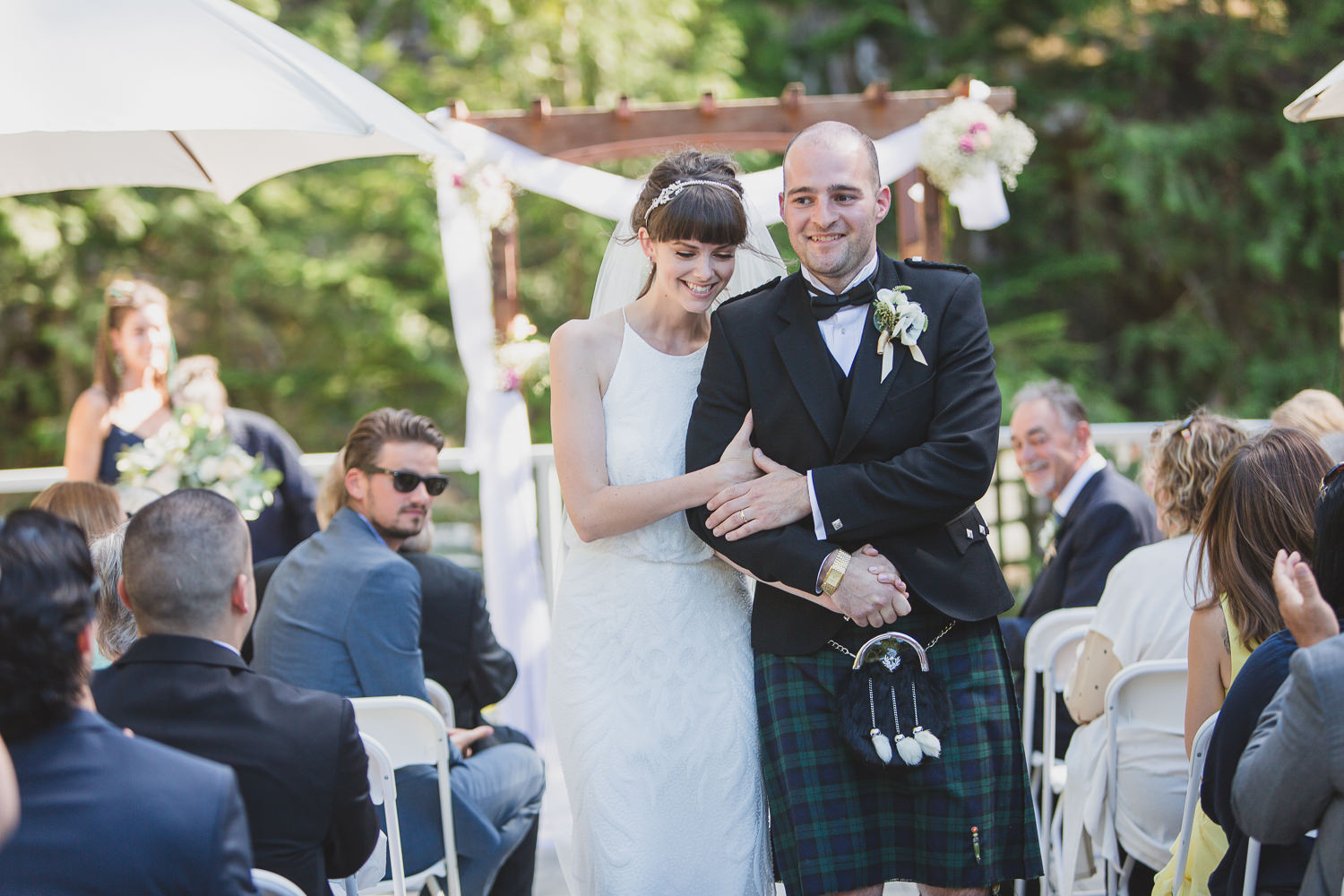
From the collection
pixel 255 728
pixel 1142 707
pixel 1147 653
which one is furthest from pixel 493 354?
pixel 255 728

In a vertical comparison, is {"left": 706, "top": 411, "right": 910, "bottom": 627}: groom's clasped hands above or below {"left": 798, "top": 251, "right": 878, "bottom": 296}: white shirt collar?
below

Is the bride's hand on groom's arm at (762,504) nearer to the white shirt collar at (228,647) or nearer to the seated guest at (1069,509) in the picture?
the white shirt collar at (228,647)

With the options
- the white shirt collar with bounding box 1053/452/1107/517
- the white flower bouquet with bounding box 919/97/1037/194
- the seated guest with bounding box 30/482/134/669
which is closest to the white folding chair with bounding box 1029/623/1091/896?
the white shirt collar with bounding box 1053/452/1107/517

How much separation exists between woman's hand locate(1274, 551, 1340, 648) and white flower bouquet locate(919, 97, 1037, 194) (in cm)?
433

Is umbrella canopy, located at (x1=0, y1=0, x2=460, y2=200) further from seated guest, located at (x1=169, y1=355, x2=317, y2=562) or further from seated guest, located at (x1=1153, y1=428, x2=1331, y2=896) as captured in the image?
seated guest, located at (x1=169, y1=355, x2=317, y2=562)

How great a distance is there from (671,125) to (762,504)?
4.20 meters

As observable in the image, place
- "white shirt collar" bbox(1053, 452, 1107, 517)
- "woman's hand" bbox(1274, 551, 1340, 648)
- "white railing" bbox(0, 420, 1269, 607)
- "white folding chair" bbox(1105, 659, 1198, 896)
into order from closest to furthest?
"woman's hand" bbox(1274, 551, 1340, 648)
"white folding chair" bbox(1105, 659, 1198, 896)
"white shirt collar" bbox(1053, 452, 1107, 517)
"white railing" bbox(0, 420, 1269, 607)

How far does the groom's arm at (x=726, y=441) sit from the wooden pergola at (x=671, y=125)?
12.1ft

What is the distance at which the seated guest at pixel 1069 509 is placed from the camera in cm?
414

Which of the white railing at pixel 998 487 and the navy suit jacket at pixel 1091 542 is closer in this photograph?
the navy suit jacket at pixel 1091 542

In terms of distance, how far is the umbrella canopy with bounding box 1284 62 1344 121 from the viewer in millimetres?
3090

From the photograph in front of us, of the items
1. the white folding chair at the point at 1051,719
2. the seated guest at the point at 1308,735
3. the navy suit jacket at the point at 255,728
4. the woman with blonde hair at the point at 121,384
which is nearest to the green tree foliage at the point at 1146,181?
the white folding chair at the point at 1051,719

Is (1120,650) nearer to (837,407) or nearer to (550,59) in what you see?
(837,407)

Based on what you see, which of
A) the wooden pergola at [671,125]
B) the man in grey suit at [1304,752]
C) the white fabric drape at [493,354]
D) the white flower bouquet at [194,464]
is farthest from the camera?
the wooden pergola at [671,125]
